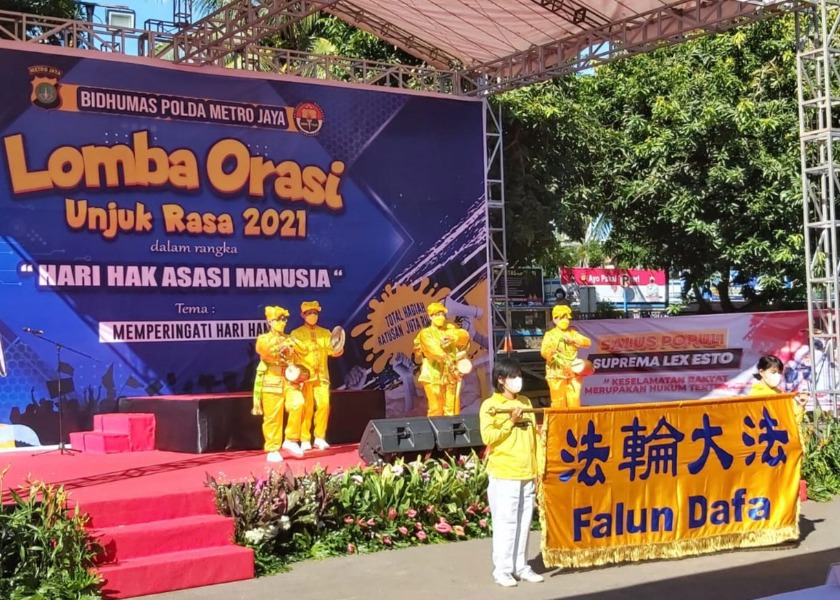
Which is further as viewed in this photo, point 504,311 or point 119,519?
point 504,311

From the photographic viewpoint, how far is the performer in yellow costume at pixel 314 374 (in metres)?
9.86

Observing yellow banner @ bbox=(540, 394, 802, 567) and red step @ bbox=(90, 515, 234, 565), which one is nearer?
red step @ bbox=(90, 515, 234, 565)

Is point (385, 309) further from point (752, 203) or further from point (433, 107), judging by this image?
point (752, 203)

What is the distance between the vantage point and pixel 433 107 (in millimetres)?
13320

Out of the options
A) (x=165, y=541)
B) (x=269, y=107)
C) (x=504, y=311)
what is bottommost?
(x=165, y=541)

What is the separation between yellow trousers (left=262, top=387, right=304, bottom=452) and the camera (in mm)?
9414

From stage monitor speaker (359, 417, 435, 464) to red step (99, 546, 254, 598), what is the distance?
1.80 m

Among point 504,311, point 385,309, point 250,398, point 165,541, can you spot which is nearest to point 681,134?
point 504,311

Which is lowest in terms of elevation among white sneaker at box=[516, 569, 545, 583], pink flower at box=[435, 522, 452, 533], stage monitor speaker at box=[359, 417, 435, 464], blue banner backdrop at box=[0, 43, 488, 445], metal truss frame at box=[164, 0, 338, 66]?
white sneaker at box=[516, 569, 545, 583]

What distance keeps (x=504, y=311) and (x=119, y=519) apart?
26.3 feet

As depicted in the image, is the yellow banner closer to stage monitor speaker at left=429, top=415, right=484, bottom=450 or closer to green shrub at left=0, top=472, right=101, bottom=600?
stage monitor speaker at left=429, top=415, right=484, bottom=450

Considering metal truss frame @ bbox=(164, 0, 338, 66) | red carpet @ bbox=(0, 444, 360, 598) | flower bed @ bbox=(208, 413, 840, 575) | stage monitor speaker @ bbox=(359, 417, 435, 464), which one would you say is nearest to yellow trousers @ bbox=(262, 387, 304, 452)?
red carpet @ bbox=(0, 444, 360, 598)

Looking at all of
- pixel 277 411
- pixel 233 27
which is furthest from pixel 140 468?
pixel 233 27

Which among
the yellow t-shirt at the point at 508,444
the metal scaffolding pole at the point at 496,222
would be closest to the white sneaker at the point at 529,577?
the yellow t-shirt at the point at 508,444
